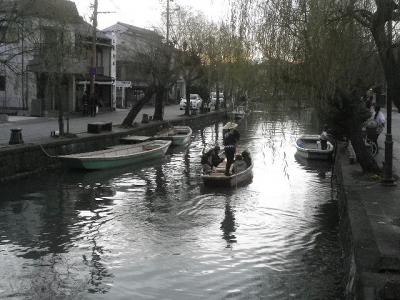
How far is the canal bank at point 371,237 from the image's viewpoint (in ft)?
21.2

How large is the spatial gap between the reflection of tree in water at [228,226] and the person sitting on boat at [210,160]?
11.7ft

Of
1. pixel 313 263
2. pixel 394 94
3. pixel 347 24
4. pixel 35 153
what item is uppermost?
pixel 347 24

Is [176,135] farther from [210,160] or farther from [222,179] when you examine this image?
[222,179]

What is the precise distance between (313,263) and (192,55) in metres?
29.3

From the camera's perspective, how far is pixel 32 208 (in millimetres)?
15789

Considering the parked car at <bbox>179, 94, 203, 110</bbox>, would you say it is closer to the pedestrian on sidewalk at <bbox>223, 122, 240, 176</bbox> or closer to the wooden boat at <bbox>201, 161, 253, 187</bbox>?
the wooden boat at <bbox>201, 161, 253, 187</bbox>

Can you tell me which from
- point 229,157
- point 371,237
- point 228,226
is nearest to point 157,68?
point 229,157

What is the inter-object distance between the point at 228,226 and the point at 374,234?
215 inches

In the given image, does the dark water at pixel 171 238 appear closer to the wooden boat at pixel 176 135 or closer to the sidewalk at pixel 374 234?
the sidewalk at pixel 374 234

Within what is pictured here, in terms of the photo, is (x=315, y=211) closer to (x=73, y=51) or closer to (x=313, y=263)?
(x=313, y=263)

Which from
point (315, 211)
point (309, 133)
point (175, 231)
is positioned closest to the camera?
point (175, 231)

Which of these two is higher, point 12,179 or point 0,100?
point 0,100

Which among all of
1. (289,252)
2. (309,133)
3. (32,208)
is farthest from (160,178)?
(309,133)

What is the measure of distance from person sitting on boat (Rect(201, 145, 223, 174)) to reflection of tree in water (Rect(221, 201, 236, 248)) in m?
3.58
